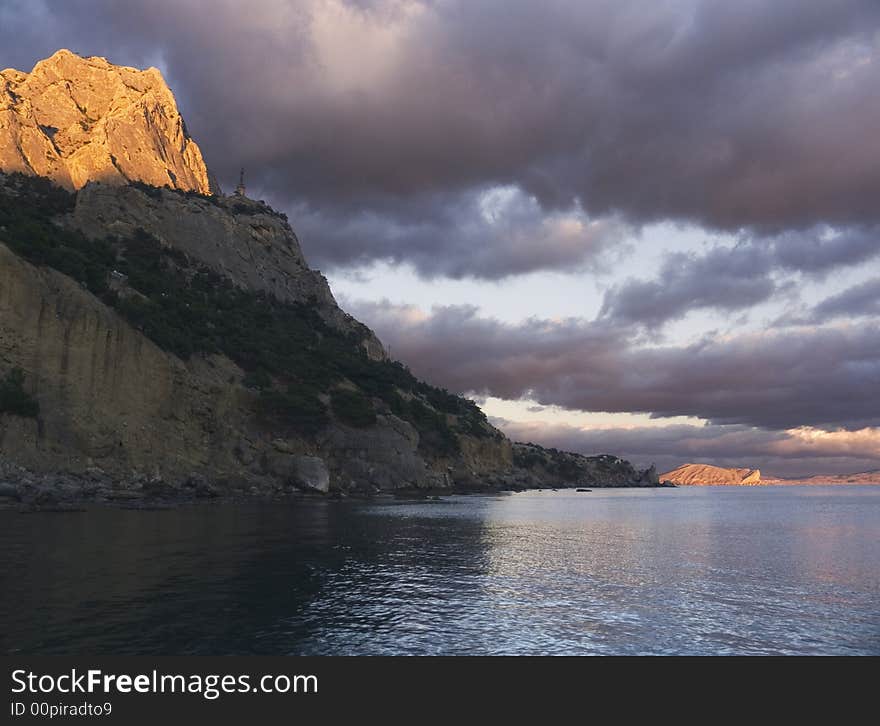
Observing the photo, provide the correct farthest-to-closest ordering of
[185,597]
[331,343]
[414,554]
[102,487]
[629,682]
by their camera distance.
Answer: [331,343] → [102,487] → [414,554] → [185,597] → [629,682]

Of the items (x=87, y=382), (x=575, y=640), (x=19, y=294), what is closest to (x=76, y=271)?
(x=19, y=294)

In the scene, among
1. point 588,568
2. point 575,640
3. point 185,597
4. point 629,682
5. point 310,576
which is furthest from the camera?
point 588,568

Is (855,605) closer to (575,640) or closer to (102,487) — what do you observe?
(575,640)

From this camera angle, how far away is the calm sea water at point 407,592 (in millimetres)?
21609

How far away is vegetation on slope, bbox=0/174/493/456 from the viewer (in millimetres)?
98812

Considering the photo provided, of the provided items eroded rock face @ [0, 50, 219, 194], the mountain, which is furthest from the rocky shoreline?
eroded rock face @ [0, 50, 219, 194]

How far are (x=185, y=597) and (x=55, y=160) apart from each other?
185770 mm

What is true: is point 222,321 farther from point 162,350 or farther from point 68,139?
point 68,139

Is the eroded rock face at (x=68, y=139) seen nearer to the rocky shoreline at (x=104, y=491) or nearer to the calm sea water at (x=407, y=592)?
the rocky shoreline at (x=104, y=491)

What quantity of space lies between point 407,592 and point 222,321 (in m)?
113

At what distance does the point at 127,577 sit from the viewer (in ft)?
98.8

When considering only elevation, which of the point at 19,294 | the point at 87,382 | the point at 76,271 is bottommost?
the point at 87,382

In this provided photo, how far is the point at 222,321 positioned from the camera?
430 feet

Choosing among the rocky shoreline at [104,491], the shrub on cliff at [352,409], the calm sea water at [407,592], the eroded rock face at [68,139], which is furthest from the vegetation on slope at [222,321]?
the calm sea water at [407,592]
